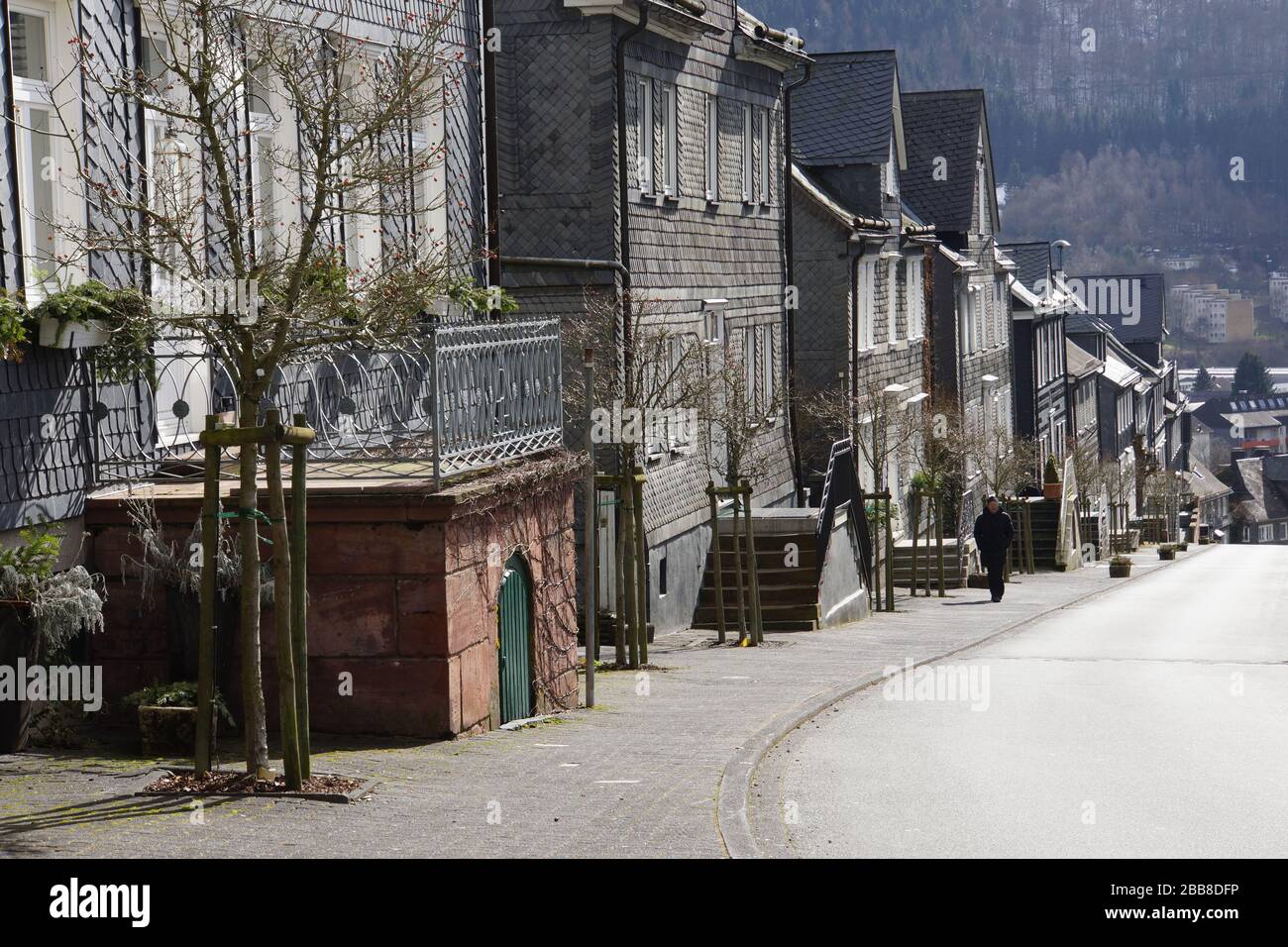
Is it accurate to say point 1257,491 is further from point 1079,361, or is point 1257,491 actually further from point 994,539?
point 994,539

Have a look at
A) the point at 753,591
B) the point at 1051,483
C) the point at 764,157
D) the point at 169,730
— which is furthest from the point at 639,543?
the point at 1051,483

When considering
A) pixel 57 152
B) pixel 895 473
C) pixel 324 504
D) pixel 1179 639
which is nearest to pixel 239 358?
pixel 324 504

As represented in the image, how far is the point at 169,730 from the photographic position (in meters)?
11.2

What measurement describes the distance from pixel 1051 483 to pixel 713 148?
2497cm

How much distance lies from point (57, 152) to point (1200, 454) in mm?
151754

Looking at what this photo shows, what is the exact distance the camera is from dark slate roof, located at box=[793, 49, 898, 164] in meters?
38.3

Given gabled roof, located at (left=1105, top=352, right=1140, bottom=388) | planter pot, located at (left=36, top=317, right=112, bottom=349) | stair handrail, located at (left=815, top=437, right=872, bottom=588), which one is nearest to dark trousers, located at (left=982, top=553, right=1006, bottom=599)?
stair handrail, located at (left=815, top=437, right=872, bottom=588)

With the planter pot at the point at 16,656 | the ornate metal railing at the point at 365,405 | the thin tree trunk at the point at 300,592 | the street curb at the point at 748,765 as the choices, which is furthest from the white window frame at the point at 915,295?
the thin tree trunk at the point at 300,592

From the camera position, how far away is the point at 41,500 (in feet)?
37.9

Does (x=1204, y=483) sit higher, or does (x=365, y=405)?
(x=365, y=405)

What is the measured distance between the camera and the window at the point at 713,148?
2711 centimetres

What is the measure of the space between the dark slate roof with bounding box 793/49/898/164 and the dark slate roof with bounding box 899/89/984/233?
8.48 metres

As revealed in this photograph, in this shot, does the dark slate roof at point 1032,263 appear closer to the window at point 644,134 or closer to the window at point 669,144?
the window at point 669,144

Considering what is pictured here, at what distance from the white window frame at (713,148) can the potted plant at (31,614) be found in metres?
17.1
